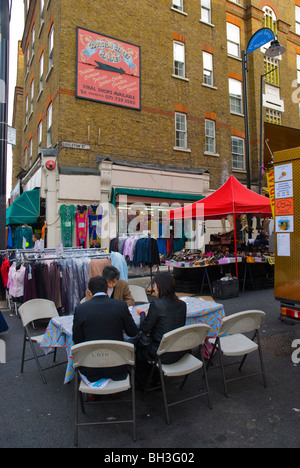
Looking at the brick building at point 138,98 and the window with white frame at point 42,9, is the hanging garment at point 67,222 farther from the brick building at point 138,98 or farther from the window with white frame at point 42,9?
the window with white frame at point 42,9

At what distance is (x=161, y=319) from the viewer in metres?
3.49

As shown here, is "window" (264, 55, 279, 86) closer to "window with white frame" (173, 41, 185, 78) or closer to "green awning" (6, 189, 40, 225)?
"window with white frame" (173, 41, 185, 78)

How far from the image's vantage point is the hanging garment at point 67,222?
12180mm

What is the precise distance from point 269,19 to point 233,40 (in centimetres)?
385

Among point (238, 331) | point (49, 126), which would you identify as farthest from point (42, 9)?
point (238, 331)

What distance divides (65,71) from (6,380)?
1192 centimetres

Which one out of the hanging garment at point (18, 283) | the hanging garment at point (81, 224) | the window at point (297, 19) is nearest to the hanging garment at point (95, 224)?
the hanging garment at point (81, 224)

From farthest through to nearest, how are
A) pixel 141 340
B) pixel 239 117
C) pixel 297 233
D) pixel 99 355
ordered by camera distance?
pixel 239 117, pixel 297 233, pixel 141 340, pixel 99 355

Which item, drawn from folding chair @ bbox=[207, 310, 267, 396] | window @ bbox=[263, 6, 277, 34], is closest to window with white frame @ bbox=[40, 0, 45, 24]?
window @ bbox=[263, 6, 277, 34]

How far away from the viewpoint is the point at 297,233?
470 centimetres

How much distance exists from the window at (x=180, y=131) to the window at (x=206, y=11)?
19.3 ft

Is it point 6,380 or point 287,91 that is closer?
point 6,380

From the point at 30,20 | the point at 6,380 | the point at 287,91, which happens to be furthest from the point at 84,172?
the point at 287,91

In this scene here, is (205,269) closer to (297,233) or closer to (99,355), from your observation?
(297,233)
